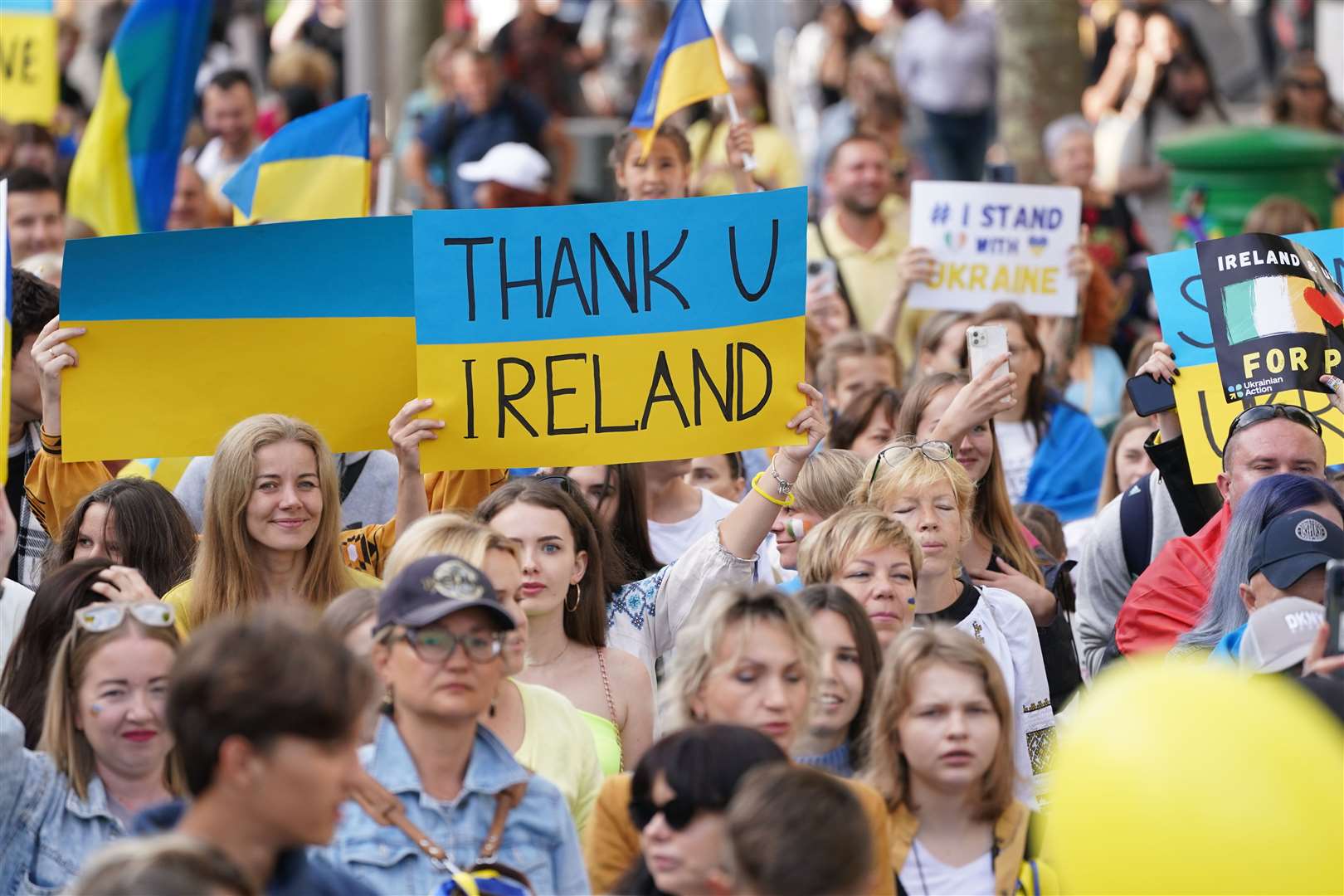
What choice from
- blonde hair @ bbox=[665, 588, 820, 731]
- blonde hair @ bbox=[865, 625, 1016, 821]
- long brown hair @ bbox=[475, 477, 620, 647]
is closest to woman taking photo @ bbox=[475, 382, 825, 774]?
long brown hair @ bbox=[475, 477, 620, 647]

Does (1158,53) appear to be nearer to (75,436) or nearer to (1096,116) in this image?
(1096,116)

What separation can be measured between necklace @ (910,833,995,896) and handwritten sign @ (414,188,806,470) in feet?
6.26

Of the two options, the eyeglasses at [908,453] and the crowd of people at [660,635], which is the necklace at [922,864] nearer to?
the crowd of people at [660,635]

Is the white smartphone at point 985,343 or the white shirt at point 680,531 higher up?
the white smartphone at point 985,343

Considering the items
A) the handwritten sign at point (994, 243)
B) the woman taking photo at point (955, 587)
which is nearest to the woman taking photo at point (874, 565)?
the woman taking photo at point (955, 587)

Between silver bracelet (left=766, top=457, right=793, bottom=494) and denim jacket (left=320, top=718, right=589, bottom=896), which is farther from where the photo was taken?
silver bracelet (left=766, top=457, right=793, bottom=494)

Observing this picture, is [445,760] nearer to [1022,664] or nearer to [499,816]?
[499,816]

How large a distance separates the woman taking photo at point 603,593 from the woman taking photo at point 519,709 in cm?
36

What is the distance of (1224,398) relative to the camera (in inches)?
270

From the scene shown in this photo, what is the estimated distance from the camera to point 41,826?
183 inches

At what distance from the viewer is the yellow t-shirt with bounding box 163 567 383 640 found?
5.72 metres

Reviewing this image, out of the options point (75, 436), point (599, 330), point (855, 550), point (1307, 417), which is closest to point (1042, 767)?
point (855, 550)

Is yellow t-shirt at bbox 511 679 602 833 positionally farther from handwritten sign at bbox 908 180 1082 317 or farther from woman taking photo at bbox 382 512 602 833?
handwritten sign at bbox 908 180 1082 317

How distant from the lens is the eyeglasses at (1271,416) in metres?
6.25
